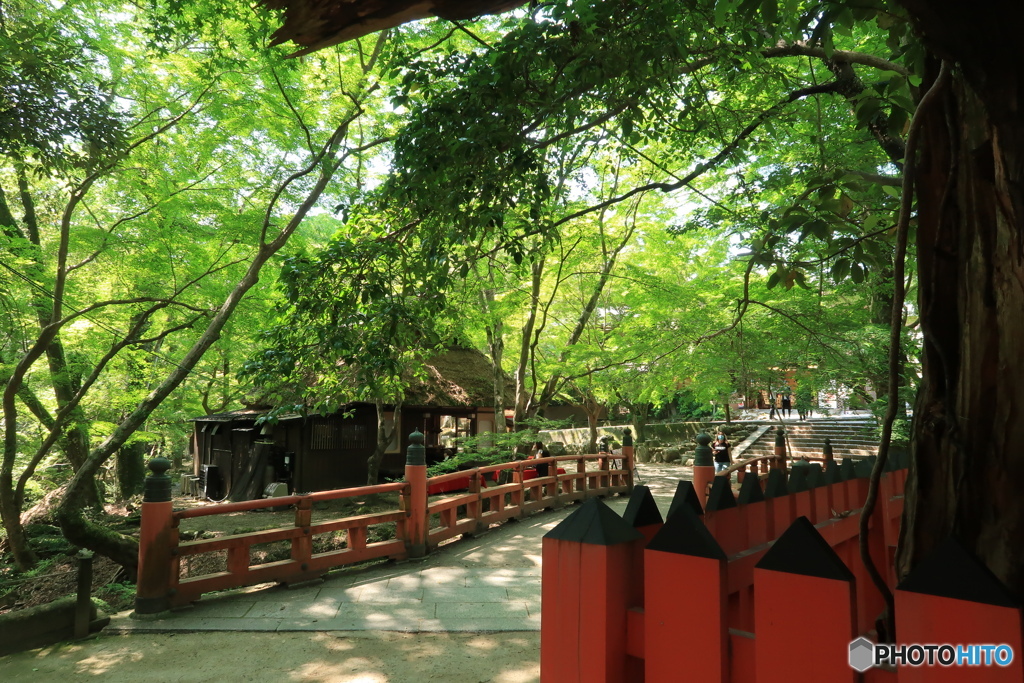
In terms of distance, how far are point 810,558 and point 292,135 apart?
38.3ft

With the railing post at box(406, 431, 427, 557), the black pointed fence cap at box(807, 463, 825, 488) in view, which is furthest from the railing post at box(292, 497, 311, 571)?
the black pointed fence cap at box(807, 463, 825, 488)

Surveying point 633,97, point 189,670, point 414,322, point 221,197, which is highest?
point 221,197

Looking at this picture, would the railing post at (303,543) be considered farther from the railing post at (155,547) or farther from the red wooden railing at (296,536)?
the railing post at (155,547)

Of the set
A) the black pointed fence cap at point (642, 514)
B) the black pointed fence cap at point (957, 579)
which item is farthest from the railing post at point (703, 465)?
the black pointed fence cap at point (957, 579)

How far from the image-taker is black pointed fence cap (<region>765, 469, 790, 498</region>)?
2.09 metres

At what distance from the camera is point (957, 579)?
108 cm

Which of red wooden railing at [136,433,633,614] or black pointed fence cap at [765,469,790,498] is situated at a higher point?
black pointed fence cap at [765,469,790,498]

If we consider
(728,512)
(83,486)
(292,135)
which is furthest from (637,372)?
(728,512)

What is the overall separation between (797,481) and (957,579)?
1.26 metres

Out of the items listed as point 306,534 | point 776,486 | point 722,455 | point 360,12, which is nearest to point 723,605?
point 776,486

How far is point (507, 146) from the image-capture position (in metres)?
3.79

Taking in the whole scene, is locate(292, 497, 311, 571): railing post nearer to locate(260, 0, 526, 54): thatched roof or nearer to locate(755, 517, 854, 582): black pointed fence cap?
locate(260, 0, 526, 54): thatched roof

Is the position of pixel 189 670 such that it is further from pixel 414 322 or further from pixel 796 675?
pixel 796 675

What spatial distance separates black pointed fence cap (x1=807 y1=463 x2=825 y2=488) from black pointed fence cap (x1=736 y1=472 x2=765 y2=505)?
0.53 meters
